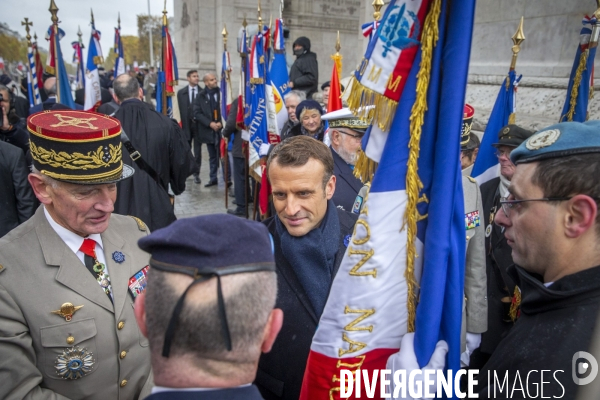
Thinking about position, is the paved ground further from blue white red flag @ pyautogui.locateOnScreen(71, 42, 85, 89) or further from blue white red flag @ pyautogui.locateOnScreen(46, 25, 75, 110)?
blue white red flag @ pyautogui.locateOnScreen(71, 42, 85, 89)

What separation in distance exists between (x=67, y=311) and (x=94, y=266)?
0.83ft

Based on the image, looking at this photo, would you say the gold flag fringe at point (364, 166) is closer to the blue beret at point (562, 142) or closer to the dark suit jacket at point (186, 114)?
the blue beret at point (562, 142)

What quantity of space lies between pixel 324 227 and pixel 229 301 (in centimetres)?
126

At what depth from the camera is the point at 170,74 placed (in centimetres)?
782

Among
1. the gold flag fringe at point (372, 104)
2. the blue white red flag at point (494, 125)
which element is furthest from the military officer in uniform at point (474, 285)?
the blue white red flag at point (494, 125)

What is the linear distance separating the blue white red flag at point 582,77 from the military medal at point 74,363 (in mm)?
4385

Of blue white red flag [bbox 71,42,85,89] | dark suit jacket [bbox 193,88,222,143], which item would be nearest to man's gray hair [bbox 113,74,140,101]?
dark suit jacket [bbox 193,88,222,143]

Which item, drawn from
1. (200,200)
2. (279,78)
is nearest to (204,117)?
(200,200)

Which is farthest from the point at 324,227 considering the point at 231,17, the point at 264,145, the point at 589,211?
the point at 231,17

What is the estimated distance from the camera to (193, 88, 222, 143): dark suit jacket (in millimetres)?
9273

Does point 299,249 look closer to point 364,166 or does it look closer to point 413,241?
point 364,166

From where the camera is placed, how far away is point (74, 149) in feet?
5.98

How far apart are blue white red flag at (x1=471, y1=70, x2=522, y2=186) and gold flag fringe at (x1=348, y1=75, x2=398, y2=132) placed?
2958 millimetres

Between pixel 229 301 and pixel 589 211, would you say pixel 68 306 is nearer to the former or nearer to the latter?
pixel 229 301
